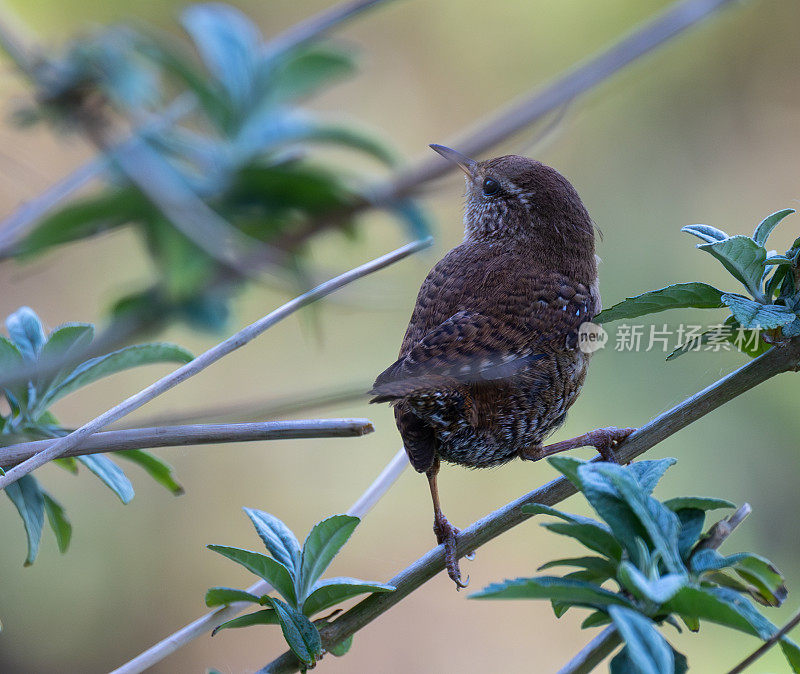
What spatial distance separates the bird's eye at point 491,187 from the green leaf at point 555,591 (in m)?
1.03

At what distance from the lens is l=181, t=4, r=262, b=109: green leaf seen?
90.1 inches

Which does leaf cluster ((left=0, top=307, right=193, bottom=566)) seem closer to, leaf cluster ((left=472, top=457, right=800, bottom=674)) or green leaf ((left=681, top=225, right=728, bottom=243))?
leaf cluster ((left=472, top=457, right=800, bottom=674))

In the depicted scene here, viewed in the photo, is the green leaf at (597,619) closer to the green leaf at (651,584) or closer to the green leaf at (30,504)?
the green leaf at (651,584)

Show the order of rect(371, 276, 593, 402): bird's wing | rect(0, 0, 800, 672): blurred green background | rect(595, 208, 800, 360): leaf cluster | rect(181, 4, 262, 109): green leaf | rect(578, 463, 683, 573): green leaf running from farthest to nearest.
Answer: rect(0, 0, 800, 672): blurred green background < rect(181, 4, 262, 109): green leaf < rect(371, 276, 593, 402): bird's wing < rect(595, 208, 800, 360): leaf cluster < rect(578, 463, 683, 573): green leaf

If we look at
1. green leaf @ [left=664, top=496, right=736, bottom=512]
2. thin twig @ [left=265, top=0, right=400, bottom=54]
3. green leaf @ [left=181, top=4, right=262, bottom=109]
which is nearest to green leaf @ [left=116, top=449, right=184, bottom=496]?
green leaf @ [left=664, top=496, right=736, bottom=512]

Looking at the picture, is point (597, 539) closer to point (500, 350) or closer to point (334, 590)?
point (334, 590)

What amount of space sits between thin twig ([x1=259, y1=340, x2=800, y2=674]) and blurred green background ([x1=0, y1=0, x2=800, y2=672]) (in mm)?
1650

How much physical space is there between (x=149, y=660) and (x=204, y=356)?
361 millimetres

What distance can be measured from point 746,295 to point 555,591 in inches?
18.2

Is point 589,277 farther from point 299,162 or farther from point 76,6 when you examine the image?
point 76,6

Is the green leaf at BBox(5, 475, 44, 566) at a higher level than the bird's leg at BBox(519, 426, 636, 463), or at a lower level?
higher

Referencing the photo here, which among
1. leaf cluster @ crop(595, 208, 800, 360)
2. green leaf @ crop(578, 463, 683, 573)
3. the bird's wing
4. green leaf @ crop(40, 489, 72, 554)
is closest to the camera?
green leaf @ crop(578, 463, 683, 573)

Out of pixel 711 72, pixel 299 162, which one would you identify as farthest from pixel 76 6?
pixel 711 72

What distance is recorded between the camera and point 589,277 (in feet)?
5.29
